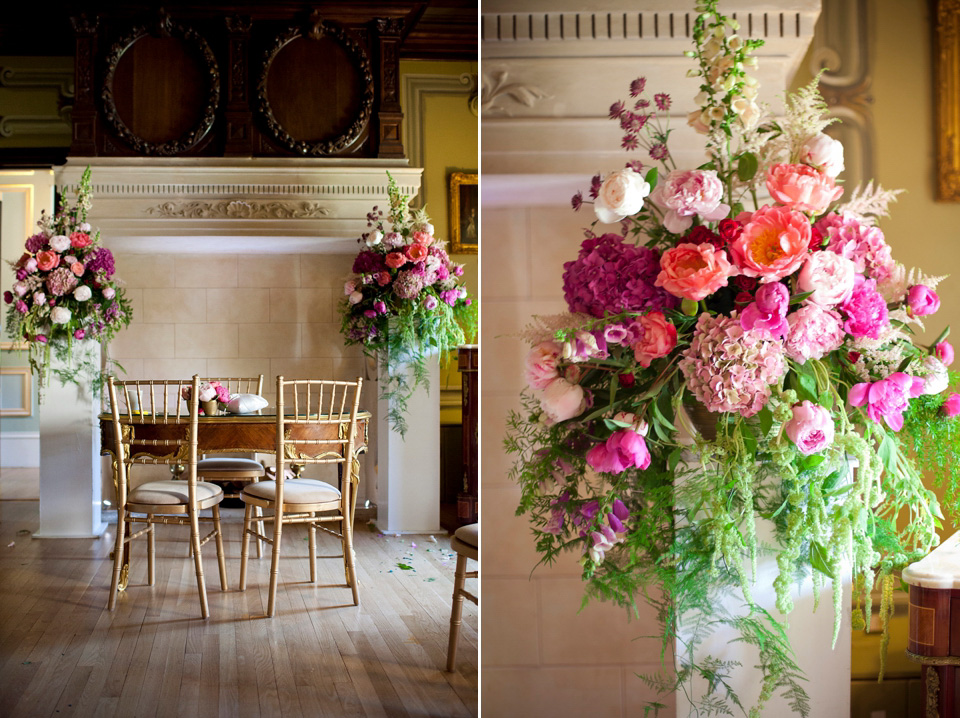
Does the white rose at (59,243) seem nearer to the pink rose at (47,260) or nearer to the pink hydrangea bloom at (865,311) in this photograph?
the pink rose at (47,260)

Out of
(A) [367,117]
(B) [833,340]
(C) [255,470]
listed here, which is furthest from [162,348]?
(B) [833,340]

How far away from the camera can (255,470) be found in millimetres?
1791

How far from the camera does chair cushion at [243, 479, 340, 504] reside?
5.61 ft

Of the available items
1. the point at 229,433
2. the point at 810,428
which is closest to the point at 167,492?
the point at 229,433

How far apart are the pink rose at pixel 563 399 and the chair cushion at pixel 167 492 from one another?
907 millimetres

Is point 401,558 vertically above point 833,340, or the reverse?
point 833,340

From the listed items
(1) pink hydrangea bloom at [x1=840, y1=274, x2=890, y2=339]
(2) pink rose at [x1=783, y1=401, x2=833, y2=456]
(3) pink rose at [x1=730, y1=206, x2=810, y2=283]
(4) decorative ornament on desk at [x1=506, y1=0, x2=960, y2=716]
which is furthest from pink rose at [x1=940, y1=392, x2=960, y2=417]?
(3) pink rose at [x1=730, y1=206, x2=810, y2=283]

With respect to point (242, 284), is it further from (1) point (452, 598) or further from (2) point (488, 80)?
(1) point (452, 598)

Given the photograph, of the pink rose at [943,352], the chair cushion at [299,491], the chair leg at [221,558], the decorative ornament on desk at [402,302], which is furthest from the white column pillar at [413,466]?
the pink rose at [943,352]

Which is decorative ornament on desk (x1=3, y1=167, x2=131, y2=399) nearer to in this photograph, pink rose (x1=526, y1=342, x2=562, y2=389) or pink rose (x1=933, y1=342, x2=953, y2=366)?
pink rose (x1=526, y1=342, x2=562, y2=389)

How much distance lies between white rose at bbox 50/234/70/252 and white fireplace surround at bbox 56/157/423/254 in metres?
0.08

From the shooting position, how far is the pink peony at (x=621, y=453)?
4.19 feet

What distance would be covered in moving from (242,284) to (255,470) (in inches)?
18.1

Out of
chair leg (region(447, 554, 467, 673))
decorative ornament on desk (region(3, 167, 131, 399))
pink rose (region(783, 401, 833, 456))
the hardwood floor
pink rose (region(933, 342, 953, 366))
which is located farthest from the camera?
chair leg (region(447, 554, 467, 673))
